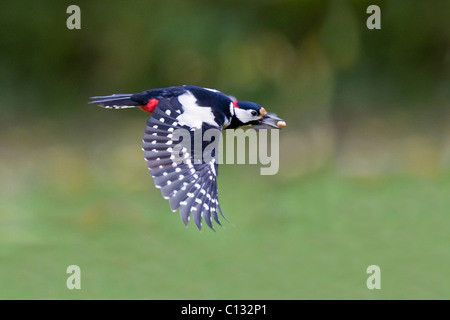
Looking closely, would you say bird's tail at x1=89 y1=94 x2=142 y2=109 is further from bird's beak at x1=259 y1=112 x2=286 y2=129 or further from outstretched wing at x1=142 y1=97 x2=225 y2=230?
bird's beak at x1=259 y1=112 x2=286 y2=129

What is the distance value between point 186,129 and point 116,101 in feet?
1.32

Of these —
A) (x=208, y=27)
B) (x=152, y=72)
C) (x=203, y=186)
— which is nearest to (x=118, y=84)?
(x=152, y=72)

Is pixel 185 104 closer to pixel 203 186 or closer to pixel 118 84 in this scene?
pixel 203 186

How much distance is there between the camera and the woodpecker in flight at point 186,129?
309cm

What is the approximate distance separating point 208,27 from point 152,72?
609mm

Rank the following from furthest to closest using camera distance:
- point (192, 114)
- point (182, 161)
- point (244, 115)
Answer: point (244, 115)
point (192, 114)
point (182, 161)

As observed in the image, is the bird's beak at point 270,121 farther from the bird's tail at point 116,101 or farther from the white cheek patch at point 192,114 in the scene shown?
the bird's tail at point 116,101

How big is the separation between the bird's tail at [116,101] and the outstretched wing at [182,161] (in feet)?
0.53

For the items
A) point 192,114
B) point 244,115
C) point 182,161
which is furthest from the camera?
point 244,115

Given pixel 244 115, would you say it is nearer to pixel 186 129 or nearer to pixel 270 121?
pixel 270 121

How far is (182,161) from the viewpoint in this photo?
324 cm

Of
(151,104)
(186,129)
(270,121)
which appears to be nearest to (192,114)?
(186,129)

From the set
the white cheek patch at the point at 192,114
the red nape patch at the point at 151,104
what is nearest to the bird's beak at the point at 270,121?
the white cheek patch at the point at 192,114

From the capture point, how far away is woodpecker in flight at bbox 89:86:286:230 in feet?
10.1
